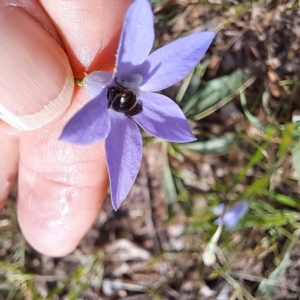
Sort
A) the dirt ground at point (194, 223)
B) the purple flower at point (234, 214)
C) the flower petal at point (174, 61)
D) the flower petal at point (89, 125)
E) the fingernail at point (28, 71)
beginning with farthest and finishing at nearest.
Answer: the dirt ground at point (194, 223) → the purple flower at point (234, 214) → the fingernail at point (28, 71) → the flower petal at point (174, 61) → the flower petal at point (89, 125)

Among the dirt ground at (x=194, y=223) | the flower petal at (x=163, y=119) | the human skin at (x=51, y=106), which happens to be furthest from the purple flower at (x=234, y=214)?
the flower petal at (x=163, y=119)

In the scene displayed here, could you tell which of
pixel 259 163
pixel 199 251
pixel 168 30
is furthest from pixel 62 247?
pixel 168 30

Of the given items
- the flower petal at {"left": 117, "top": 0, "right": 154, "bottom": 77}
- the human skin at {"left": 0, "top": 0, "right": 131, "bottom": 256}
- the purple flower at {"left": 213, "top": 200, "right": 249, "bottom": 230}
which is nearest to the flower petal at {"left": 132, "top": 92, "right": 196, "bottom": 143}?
the flower petal at {"left": 117, "top": 0, "right": 154, "bottom": 77}

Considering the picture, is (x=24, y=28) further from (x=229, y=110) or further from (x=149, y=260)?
(x=149, y=260)

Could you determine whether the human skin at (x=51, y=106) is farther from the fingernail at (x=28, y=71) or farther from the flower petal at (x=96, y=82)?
the flower petal at (x=96, y=82)

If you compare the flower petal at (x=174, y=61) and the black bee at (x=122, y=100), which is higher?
the flower petal at (x=174, y=61)

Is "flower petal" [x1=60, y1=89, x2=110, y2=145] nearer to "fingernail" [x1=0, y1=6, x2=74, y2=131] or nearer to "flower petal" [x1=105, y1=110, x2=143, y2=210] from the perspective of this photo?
"flower petal" [x1=105, y1=110, x2=143, y2=210]
